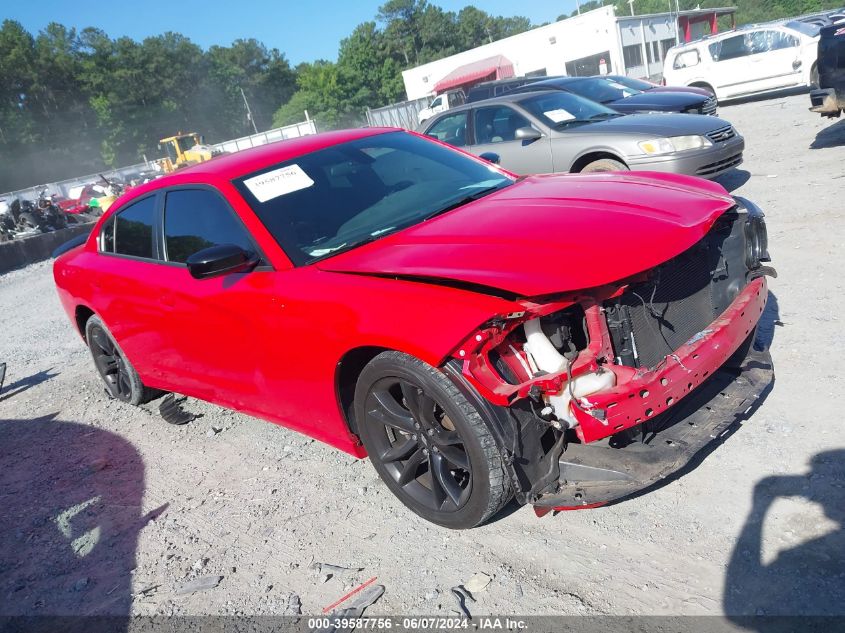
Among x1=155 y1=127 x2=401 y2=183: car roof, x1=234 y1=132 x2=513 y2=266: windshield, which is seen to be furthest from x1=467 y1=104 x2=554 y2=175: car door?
x1=234 y1=132 x2=513 y2=266: windshield

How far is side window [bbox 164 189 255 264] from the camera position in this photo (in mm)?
3457

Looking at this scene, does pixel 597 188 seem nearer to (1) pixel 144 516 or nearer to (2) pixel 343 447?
(2) pixel 343 447

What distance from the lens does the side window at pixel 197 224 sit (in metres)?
3.46

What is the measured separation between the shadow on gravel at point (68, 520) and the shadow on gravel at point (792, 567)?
2.49 m

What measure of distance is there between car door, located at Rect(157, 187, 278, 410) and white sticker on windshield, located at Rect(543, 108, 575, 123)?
5.64 metres

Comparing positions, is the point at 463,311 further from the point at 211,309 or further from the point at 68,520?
the point at 68,520

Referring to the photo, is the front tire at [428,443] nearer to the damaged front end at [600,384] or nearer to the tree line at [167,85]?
the damaged front end at [600,384]

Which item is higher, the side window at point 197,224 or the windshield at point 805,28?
the side window at point 197,224

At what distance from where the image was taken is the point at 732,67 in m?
16.5

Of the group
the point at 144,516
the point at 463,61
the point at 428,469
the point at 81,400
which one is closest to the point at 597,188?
the point at 428,469

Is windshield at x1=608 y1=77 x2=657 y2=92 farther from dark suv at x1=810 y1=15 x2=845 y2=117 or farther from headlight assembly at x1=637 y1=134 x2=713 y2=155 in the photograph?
headlight assembly at x1=637 y1=134 x2=713 y2=155

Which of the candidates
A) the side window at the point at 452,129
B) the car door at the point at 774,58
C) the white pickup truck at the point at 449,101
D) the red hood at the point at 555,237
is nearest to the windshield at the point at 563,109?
the side window at the point at 452,129

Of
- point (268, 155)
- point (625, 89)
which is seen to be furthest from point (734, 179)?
point (268, 155)

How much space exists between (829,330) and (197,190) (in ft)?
12.3
